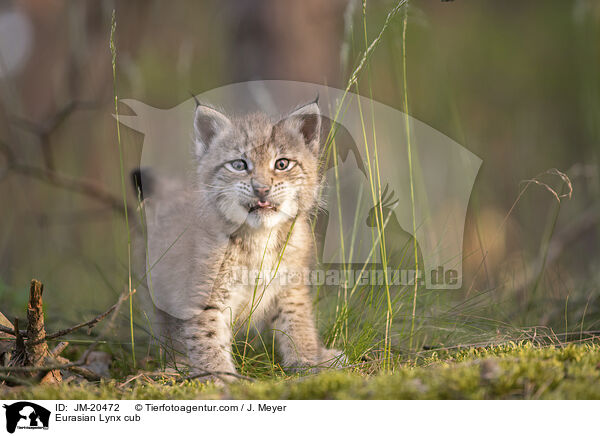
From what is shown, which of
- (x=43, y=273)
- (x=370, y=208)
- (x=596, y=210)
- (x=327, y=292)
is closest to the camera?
(x=370, y=208)

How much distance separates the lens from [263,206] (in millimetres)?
2211

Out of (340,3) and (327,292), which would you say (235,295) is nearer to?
(327,292)

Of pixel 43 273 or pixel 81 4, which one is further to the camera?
pixel 81 4

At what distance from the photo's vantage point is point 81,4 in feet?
13.1

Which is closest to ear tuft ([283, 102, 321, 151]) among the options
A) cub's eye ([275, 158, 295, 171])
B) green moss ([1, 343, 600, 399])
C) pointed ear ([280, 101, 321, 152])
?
pointed ear ([280, 101, 321, 152])

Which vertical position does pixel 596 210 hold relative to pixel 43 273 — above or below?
above

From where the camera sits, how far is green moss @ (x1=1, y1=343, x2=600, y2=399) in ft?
4.55

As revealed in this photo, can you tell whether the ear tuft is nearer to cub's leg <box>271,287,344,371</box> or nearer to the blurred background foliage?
the blurred background foliage

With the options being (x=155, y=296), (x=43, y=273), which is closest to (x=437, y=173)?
(x=155, y=296)

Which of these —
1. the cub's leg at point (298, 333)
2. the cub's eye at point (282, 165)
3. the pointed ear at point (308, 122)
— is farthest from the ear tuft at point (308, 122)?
the cub's leg at point (298, 333)

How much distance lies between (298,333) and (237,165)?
0.79 metres

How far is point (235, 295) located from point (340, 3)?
2455 mm
